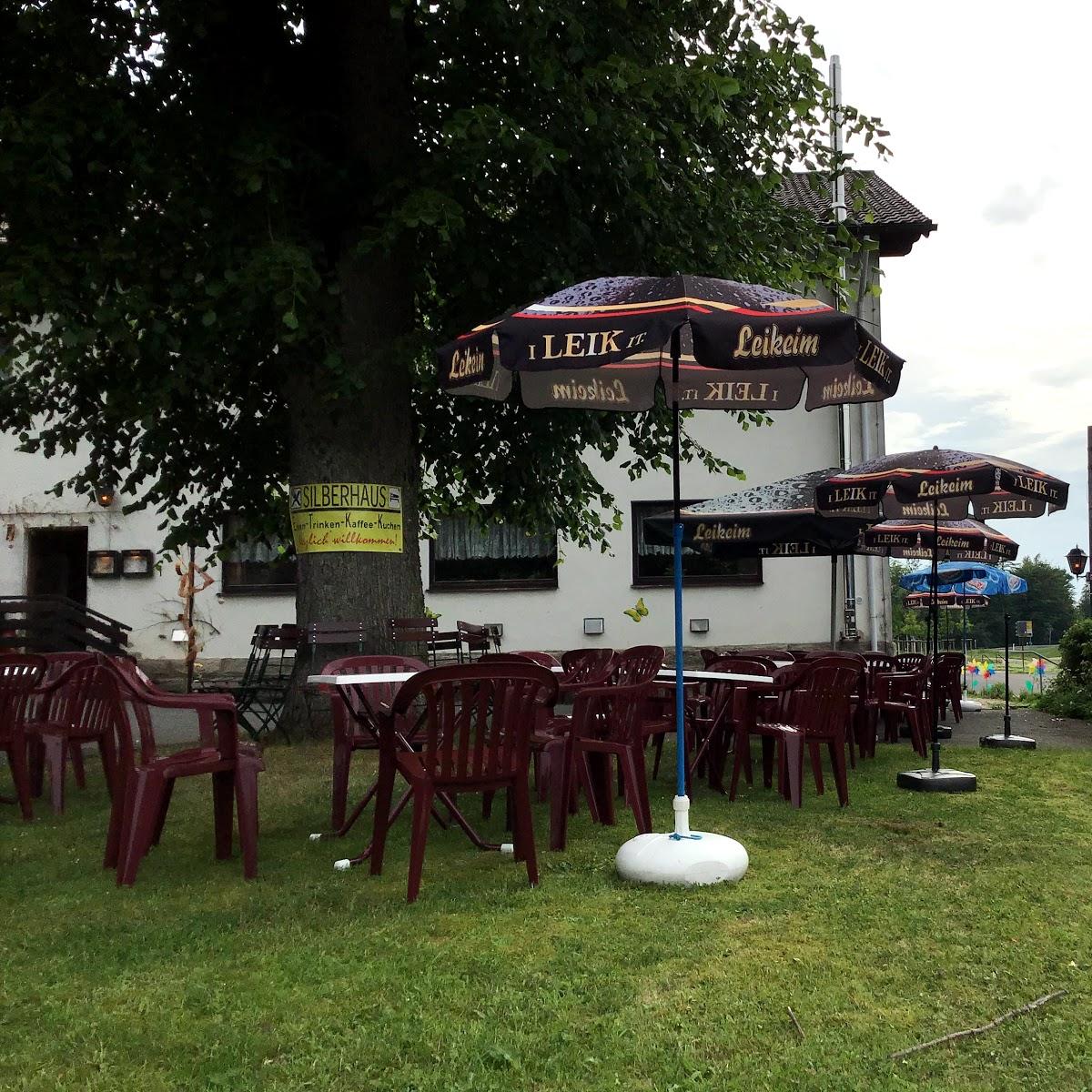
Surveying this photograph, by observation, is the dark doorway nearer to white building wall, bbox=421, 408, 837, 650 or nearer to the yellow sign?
white building wall, bbox=421, 408, 837, 650

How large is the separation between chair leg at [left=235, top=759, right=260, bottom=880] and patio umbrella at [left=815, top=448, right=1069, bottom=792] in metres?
4.25

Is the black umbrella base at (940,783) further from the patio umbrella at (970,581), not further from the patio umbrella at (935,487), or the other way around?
the patio umbrella at (970,581)

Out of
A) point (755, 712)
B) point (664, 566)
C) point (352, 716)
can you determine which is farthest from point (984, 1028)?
point (664, 566)

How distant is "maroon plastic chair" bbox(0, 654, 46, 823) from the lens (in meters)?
6.44

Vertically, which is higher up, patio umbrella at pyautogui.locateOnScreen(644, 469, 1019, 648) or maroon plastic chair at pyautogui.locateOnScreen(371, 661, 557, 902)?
patio umbrella at pyautogui.locateOnScreen(644, 469, 1019, 648)

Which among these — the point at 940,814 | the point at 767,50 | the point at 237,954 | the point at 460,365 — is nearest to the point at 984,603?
the point at 767,50

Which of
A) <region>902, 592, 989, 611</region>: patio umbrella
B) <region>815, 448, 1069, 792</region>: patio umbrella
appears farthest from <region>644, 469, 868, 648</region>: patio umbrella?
<region>902, 592, 989, 611</region>: patio umbrella

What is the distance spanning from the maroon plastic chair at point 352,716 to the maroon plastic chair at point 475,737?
3.12ft

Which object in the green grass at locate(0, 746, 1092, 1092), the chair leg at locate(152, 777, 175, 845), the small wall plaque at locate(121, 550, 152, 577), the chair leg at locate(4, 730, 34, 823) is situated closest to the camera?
the green grass at locate(0, 746, 1092, 1092)

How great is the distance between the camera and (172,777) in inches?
195

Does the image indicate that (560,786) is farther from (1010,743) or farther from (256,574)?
(256,574)

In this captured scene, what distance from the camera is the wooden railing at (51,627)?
1438 centimetres

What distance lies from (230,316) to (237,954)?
531 centimetres

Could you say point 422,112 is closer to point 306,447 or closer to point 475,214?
point 475,214
